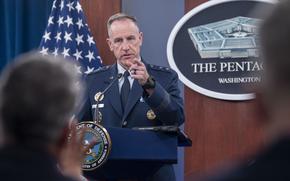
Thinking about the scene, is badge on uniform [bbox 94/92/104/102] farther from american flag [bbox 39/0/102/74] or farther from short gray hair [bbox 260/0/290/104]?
short gray hair [bbox 260/0/290/104]

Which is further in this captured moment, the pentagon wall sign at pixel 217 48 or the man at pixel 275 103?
the pentagon wall sign at pixel 217 48

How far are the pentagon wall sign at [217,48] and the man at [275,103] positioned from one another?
332 cm

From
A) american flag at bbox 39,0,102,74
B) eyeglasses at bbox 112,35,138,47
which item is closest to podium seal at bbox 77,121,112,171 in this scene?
eyeglasses at bbox 112,35,138,47

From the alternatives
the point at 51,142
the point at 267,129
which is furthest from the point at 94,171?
the point at 267,129

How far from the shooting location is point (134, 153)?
2805 millimetres

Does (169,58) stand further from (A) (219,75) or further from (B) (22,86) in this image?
(B) (22,86)

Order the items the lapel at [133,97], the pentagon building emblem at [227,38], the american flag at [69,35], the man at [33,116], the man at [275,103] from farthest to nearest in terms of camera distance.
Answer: the american flag at [69,35] < the pentagon building emblem at [227,38] < the lapel at [133,97] < the man at [33,116] < the man at [275,103]

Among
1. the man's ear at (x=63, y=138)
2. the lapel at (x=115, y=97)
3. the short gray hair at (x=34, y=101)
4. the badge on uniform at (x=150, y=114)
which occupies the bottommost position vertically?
the badge on uniform at (x=150, y=114)

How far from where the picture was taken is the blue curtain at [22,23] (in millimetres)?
4770

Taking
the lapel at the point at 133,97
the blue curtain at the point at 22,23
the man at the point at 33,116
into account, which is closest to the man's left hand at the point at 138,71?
the lapel at the point at 133,97

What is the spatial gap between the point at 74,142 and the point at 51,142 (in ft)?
0.77

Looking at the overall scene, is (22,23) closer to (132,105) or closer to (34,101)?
(132,105)

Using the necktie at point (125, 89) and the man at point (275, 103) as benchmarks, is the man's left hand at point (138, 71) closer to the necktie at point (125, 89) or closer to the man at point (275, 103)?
the necktie at point (125, 89)

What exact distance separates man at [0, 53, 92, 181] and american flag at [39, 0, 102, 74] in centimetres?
342
